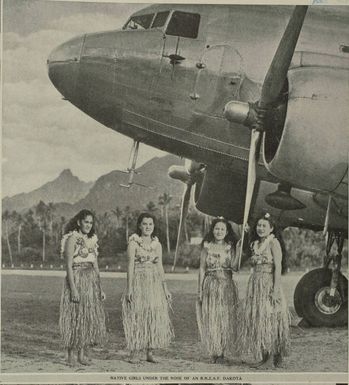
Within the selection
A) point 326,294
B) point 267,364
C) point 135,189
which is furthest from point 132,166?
point 326,294

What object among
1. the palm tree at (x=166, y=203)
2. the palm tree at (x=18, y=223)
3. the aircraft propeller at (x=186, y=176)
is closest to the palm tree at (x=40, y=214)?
the palm tree at (x=18, y=223)

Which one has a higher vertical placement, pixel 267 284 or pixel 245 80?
pixel 245 80

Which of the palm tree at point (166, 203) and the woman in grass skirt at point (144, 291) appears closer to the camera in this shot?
the woman in grass skirt at point (144, 291)

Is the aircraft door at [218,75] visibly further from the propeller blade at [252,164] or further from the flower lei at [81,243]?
the flower lei at [81,243]

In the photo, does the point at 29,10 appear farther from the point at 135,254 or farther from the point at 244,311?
the point at 244,311

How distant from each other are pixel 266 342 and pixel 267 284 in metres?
0.35

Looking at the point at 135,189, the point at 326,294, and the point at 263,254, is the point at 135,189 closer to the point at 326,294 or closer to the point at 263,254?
the point at 263,254

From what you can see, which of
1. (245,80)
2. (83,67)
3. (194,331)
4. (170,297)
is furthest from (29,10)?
(194,331)

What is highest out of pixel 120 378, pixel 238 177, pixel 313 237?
pixel 238 177

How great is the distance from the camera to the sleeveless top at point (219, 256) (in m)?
3.95

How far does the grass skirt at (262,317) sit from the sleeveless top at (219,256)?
0.18 m

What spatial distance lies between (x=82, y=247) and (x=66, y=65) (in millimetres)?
1107

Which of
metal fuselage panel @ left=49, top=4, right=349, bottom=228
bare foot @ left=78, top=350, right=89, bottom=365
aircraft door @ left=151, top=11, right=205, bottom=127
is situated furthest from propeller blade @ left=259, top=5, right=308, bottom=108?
bare foot @ left=78, top=350, right=89, bottom=365

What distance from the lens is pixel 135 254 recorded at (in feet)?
12.9
